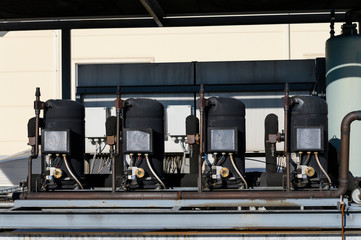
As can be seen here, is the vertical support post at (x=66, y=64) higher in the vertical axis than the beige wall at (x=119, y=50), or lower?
lower

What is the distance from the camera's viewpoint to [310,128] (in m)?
4.95

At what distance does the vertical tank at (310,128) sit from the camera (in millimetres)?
4957

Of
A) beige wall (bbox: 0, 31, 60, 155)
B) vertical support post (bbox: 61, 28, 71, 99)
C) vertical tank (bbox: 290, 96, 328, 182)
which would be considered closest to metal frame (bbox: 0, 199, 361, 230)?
vertical tank (bbox: 290, 96, 328, 182)

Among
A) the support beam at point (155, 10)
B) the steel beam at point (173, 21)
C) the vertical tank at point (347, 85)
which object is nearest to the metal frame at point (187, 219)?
the vertical tank at point (347, 85)

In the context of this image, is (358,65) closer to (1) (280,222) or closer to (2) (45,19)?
(1) (280,222)

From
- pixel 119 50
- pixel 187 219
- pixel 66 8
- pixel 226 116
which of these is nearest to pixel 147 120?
pixel 226 116

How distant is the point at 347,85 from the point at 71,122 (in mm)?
3588

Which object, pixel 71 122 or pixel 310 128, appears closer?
pixel 310 128

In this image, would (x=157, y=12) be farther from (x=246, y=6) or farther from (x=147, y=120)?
(x=147, y=120)

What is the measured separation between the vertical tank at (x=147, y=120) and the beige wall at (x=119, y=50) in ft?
25.9

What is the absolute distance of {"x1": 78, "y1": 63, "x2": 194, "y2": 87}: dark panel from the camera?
24.5 feet

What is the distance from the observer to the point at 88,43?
13.4 m

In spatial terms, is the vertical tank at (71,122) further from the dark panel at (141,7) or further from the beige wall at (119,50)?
the beige wall at (119,50)

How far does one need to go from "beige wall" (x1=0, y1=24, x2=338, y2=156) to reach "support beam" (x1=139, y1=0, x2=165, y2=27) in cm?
603
